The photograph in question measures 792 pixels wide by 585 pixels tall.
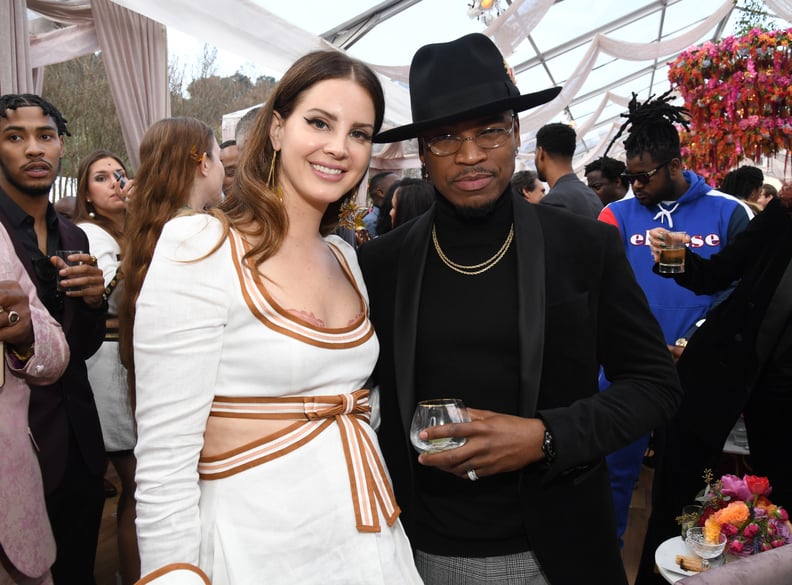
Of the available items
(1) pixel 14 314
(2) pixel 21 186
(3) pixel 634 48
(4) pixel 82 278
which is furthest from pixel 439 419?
(3) pixel 634 48

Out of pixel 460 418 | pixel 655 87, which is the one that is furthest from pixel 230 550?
pixel 655 87

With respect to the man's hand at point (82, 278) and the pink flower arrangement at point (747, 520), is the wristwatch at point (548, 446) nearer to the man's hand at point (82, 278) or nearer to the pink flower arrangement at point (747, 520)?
the pink flower arrangement at point (747, 520)

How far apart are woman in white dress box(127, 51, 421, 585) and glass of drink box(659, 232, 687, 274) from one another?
5.94 ft

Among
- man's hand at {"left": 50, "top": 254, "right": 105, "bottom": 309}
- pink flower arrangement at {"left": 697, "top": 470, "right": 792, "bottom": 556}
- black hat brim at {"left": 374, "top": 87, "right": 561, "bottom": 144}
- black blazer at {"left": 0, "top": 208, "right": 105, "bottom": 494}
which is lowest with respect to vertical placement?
pink flower arrangement at {"left": 697, "top": 470, "right": 792, "bottom": 556}

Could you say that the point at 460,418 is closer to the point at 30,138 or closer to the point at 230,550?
the point at 230,550

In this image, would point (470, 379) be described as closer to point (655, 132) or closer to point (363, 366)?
point (363, 366)

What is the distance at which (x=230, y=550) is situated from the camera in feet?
3.64

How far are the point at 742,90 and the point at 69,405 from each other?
4931 millimetres

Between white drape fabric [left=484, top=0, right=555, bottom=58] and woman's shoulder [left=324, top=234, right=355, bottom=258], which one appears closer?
woman's shoulder [left=324, top=234, right=355, bottom=258]

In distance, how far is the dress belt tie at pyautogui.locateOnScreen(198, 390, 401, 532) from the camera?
114cm

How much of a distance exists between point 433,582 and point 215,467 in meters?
0.55

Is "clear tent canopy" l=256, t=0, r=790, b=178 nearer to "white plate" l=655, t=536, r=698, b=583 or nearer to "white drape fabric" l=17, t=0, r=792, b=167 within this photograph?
"white drape fabric" l=17, t=0, r=792, b=167

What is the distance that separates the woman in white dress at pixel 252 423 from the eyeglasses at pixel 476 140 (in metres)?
0.41

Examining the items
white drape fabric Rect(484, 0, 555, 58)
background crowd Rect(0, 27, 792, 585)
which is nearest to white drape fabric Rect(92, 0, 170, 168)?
white drape fabric Rect(484, 0, 555, 58)
